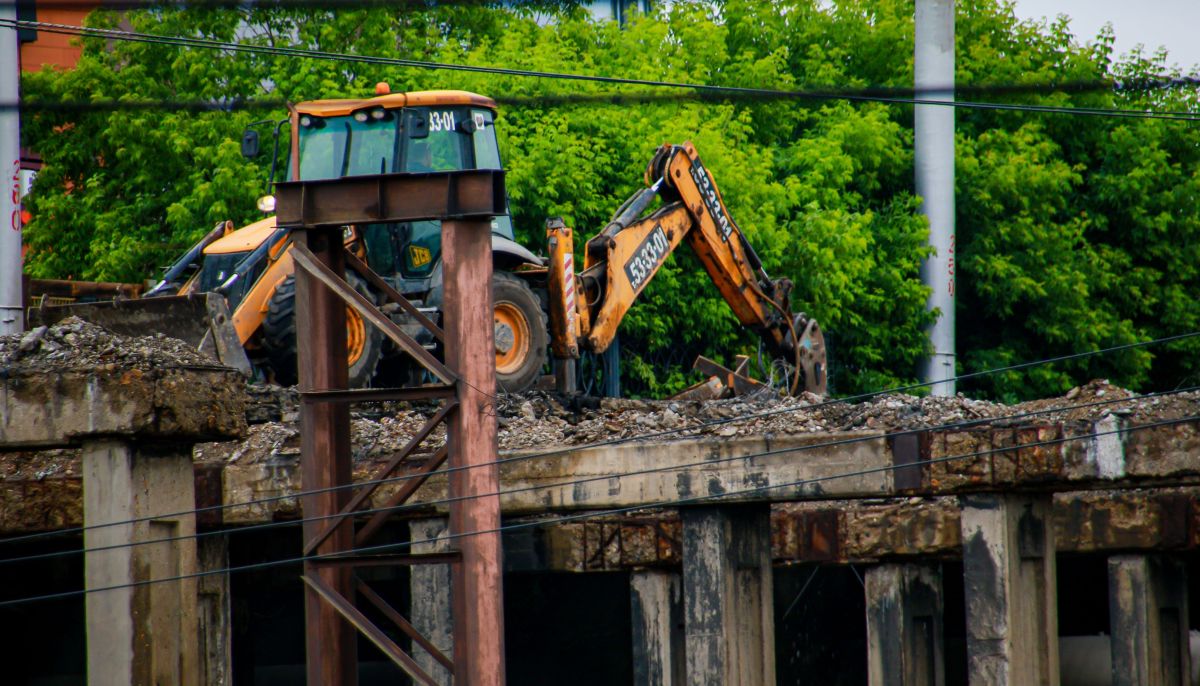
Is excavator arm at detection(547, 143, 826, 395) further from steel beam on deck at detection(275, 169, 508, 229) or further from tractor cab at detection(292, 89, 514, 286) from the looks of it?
steel beam on deck at detection(275, 169, 508, 229)

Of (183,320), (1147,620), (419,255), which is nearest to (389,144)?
(419,255)

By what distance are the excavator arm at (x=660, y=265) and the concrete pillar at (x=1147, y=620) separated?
217 inches

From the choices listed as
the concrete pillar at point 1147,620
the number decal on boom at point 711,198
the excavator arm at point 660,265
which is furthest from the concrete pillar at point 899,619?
the number decal on boom at point 711,198

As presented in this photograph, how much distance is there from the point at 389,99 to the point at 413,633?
20.6ft

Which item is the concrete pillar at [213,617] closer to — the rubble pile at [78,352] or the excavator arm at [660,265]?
the rubble pile at [78,352]

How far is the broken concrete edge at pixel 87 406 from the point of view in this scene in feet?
32.3

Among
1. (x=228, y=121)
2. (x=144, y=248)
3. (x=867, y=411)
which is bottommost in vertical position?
(x=867, y=411)

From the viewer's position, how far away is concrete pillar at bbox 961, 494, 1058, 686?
40.5 feet

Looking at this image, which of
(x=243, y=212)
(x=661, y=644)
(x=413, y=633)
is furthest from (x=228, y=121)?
(x=413, y=633)

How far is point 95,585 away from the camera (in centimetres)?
985

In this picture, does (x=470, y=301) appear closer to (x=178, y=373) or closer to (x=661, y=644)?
(x=178, y=373)

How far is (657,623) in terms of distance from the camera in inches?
559

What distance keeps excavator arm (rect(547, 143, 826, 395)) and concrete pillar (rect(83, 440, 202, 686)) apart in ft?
22.3

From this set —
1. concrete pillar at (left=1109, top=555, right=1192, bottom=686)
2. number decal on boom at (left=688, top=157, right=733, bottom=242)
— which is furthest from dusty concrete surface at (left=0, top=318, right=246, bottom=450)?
number decal on boom at (left=688, top=157, right=733, bottom=242)
